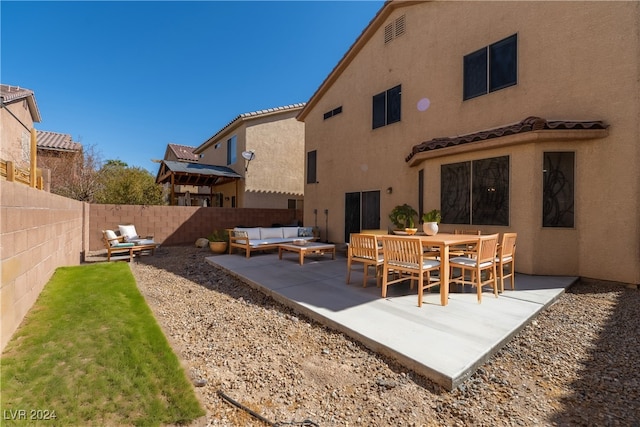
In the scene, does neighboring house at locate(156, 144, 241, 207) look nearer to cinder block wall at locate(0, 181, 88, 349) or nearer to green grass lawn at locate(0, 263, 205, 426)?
cinder block wall at locate(0, 181, 88, 349)

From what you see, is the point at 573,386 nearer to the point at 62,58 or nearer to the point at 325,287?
the point at 325,287

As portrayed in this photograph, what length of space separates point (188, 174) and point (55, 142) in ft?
35.4

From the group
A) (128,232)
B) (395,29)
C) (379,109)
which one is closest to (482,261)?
(379,109)

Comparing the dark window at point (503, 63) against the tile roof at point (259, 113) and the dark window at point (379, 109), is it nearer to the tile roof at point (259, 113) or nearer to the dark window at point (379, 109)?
the dark window at point (379, 109)

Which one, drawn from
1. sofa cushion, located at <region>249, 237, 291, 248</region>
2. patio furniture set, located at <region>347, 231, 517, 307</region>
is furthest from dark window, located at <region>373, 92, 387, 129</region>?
patio furniture set, located at <region>347, 231, 517, 307</region>

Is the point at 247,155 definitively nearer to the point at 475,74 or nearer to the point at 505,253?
the point at 475,74

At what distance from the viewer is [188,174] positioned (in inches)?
583

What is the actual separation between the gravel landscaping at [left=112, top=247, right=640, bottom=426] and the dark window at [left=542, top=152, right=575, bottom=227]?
1.98 metres

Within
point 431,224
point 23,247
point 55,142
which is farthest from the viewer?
point 55,142

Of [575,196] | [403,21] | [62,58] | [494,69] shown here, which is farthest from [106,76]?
[575,196]

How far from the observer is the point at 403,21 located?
9.66 m

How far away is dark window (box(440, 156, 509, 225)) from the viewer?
6.64 metres

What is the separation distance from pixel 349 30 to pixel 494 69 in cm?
800

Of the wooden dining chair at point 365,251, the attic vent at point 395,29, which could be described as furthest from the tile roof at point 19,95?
the wooden dining chair at point 365,251
